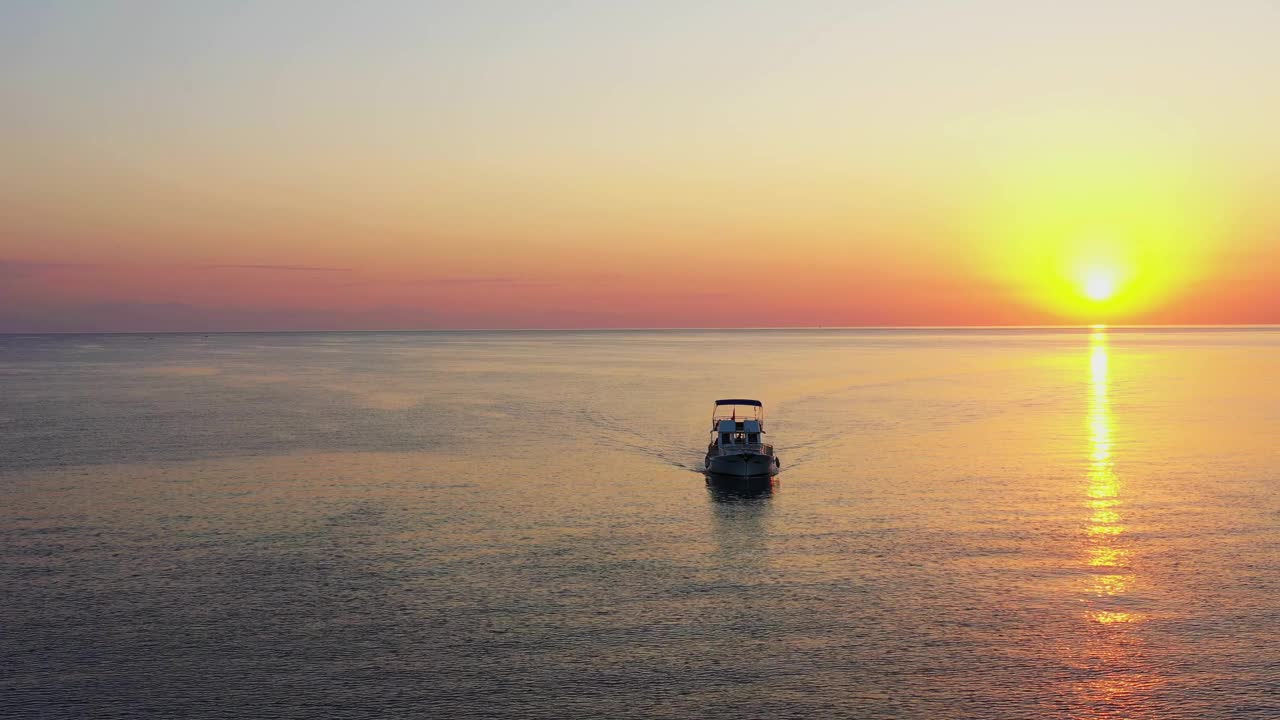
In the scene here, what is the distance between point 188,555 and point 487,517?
13.0 m

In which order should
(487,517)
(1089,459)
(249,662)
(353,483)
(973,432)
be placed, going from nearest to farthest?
(249,662)
(487,517)
(353,483)
(1089,459)
(973,432)

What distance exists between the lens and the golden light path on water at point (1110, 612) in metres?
24.4

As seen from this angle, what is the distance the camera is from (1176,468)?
6003cm

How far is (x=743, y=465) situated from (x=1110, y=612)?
Result: 27198mm

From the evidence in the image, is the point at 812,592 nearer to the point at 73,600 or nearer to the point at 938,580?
the point at 938,580

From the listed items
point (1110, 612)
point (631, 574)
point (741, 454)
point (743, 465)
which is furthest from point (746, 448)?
point (1110, 612)

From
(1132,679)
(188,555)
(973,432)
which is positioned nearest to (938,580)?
(1132,679)

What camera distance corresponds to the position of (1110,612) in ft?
101

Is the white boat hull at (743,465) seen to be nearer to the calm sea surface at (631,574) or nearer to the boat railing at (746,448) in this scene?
the boat railing at (746,448)

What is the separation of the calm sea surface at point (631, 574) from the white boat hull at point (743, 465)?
1.48 metres

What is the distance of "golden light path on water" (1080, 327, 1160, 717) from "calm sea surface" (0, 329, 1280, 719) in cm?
15

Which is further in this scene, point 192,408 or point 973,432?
point 192,408

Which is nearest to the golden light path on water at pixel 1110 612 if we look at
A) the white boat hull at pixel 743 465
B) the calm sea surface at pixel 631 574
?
the calm sea surface at pixel 631 574

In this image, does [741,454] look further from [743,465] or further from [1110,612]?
[1110,612]
